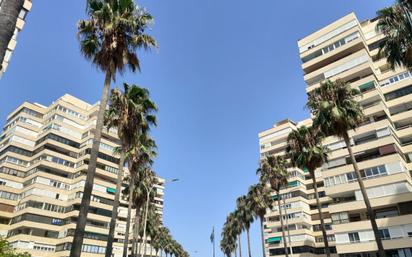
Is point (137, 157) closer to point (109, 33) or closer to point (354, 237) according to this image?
point (109, 33)

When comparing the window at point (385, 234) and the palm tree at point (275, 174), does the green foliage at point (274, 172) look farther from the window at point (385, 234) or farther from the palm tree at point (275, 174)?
the window at point (385, 234)

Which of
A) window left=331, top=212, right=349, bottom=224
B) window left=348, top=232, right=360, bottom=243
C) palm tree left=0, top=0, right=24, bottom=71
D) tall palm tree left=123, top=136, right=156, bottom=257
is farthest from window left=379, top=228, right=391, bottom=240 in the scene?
palm tree left=0, top=0, right=24, bottom=71

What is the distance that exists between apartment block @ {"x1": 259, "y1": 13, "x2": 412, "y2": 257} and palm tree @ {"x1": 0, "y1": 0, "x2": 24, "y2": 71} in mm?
44784

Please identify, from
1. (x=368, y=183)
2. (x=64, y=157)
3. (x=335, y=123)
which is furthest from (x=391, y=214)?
(x=64, y=157)

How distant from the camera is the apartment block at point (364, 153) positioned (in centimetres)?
3994

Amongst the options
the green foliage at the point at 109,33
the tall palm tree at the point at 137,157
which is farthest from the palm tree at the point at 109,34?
the tall palm tree at the point at 137,157

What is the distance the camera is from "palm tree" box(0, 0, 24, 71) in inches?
236

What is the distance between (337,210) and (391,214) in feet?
22.7

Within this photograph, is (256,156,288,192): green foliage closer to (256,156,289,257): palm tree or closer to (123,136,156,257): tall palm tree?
(256,156,289,257): palm tree

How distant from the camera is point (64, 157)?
70.8m

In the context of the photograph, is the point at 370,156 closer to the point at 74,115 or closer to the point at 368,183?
the point at 368,183

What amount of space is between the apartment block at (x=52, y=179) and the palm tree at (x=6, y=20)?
56812 mm

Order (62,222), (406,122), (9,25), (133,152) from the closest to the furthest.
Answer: (9,25)
(133,152)
(406,122)
(62,222)

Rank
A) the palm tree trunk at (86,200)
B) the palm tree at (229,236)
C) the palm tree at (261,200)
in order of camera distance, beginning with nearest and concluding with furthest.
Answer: the palm tree trunk at (86,200) → the palm tree at (261,200) → the palm tree at (229,236)
